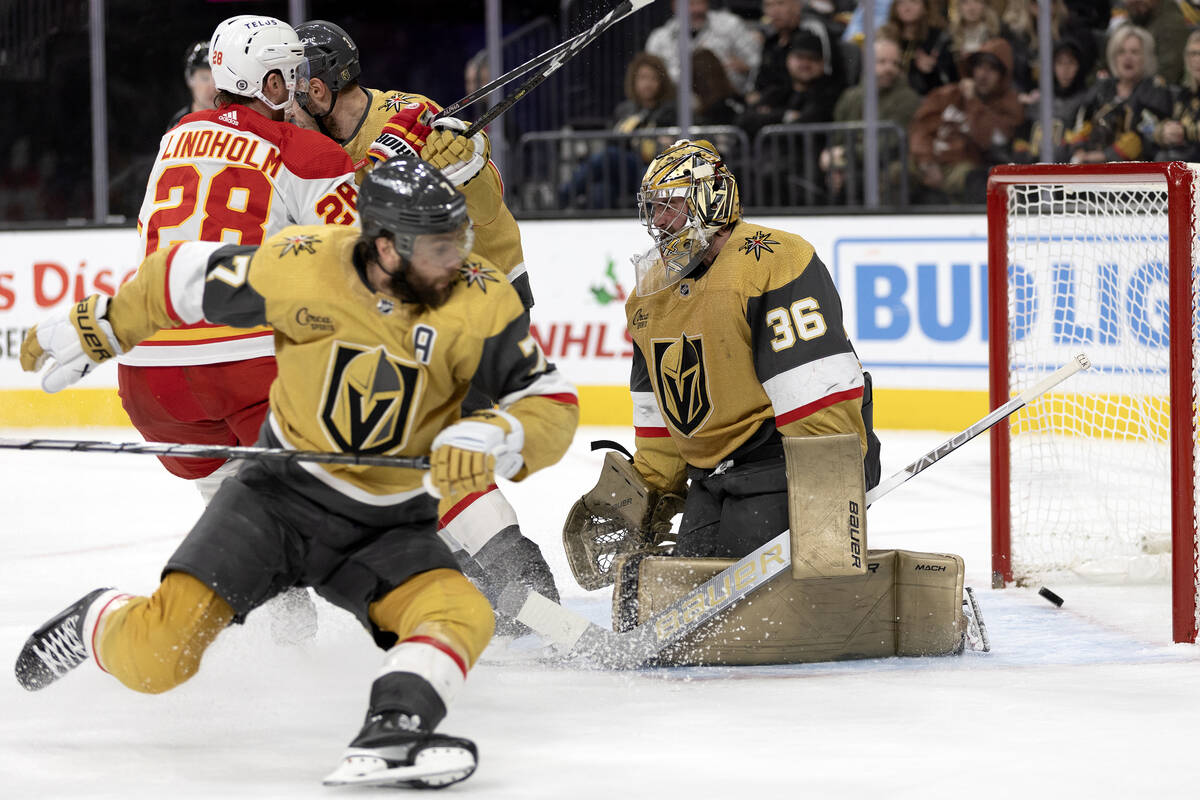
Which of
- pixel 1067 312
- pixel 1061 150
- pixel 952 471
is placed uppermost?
pixel 1061 150

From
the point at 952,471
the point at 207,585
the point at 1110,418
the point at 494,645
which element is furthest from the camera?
the point at 952,471

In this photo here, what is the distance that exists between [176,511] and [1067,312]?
9.24 ft

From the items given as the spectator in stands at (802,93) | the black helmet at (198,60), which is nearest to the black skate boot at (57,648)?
the black helmet at (198,60)

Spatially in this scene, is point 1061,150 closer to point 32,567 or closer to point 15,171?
point 32,567

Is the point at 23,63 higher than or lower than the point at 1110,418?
higher

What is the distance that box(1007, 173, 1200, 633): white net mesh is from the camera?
406 cm

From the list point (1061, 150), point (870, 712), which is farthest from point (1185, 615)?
point (1061, 150)

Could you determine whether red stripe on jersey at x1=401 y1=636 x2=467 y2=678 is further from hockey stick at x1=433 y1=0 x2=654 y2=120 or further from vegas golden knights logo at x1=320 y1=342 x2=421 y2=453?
hockey stick at x1=433 y1=0 x2=654 y2=120

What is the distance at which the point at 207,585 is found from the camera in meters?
2.50

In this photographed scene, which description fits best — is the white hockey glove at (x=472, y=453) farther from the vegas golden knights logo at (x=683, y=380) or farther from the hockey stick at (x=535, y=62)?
the hockey stick at (x=535, y=62)

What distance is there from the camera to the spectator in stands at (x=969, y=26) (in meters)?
7.05

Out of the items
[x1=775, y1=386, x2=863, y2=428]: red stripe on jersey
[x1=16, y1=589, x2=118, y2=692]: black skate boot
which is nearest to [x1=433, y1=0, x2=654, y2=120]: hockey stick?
[x1=775, y1=386, x2=863, y2=428]: red stripe on jersey

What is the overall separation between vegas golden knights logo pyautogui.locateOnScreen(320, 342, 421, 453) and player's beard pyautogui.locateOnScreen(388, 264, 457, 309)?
0.29 ft

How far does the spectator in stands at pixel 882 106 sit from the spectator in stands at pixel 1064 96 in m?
0.53
